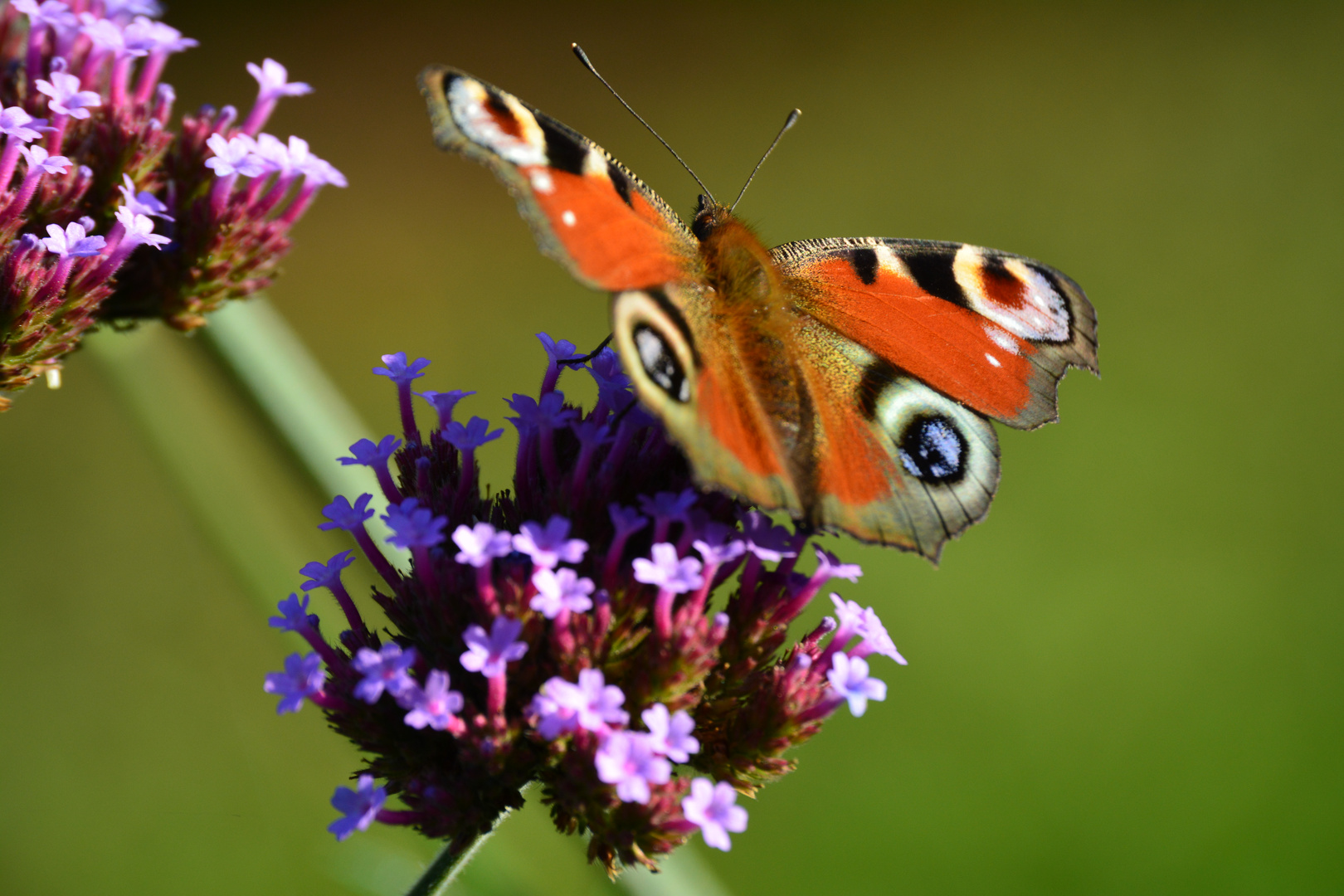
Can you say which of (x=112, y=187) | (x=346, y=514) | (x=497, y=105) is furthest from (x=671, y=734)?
(x=112, y=187)

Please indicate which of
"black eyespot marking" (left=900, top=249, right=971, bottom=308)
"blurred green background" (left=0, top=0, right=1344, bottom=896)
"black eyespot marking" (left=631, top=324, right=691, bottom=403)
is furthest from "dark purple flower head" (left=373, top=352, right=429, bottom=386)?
"black eyespot marking" (left=900, top=249, right=971, bottom=308)

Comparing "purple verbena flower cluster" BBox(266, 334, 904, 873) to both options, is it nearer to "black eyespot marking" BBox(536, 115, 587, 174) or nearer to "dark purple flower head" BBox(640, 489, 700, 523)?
"dark purple flower head" BBox(640, 489, 700, 523)

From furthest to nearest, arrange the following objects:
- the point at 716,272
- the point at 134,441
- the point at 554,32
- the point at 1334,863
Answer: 1. the point at 554,32
2. the point at 134,441
3. the point at 1334,863
4. the point at 716,272

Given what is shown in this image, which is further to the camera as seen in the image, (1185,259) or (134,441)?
(1185,259)

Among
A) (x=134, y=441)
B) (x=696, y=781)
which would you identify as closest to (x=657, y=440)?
(x=696, y=781)

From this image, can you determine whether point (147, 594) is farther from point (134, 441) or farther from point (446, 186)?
point (446, 186)

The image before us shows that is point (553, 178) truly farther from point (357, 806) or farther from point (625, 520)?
point (357, 806)
